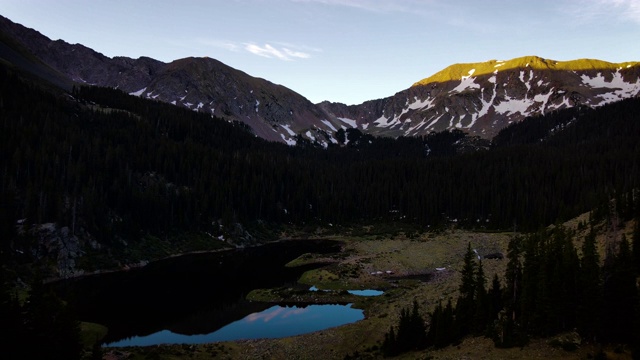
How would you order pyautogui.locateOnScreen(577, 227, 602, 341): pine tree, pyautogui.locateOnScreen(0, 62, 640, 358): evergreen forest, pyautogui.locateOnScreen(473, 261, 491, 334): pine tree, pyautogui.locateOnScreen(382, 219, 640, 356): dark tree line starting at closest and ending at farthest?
pyautogui.locateOnScreen(382, 219, 640, 356): dark tree line < pyautogui.locateOnScreen(577, 227, 602, 341): pine tree < pyautogui.locateOnScreen(0, 62, 640, 358): evergreen forest < pyautogui.locateOnScreen(473, 261, 491, 334): pine tree

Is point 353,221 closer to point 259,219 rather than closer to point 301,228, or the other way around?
point 301,228

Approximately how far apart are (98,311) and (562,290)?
61195 millimetres

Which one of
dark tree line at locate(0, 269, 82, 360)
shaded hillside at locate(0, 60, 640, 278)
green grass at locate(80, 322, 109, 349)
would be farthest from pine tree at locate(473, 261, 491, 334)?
shaded hillside at locate(0, 60, 640, 278)

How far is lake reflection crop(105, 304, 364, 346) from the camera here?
180 ft

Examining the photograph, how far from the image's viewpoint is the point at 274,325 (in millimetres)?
Answer: 60750

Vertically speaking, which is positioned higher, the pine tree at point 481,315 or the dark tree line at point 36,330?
the pine tree at point 481,315

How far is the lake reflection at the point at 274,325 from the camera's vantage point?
55000mm

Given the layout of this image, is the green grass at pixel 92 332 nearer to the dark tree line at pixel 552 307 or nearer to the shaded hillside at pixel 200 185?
the dark tree line at pixel 552 307

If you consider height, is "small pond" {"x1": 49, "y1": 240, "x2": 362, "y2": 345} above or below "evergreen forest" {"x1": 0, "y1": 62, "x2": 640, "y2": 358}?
below

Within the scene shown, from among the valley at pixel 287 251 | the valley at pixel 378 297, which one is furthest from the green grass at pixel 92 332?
the valley at pixel 378 297

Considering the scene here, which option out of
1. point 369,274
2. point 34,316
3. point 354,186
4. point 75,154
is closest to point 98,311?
point 34,316

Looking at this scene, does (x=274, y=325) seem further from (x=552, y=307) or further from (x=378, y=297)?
(x=552, y=307)

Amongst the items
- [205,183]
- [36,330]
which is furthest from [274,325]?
[205,183]

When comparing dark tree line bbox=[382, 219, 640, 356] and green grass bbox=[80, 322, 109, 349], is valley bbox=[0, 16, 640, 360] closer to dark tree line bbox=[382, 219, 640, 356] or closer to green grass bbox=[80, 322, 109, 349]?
dark tree line bbox=[382, 219, 640, 356]
